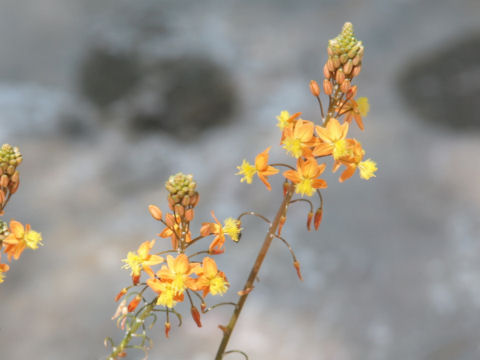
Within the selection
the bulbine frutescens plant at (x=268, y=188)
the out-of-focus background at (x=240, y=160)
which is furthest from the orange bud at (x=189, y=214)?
the out-of-focus background at (x=240, y=160)

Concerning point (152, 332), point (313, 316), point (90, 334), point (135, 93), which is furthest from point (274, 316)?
point (135, 93)

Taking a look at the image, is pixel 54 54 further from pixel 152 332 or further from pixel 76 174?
pixel 152 332

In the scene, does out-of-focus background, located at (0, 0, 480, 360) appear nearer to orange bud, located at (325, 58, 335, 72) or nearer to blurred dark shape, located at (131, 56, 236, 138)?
blurred dark shape, located at (131, 56, 236, 138)

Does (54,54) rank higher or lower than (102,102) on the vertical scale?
higher

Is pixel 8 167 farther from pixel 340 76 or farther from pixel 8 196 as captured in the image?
pixel 340 76

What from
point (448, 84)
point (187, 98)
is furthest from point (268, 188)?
point (448, 84)

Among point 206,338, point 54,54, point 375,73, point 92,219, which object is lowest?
point 206,338

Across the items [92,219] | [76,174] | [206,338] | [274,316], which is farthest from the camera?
[76,174]
